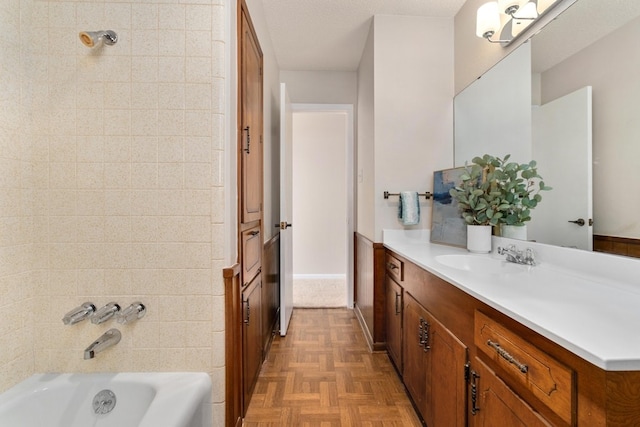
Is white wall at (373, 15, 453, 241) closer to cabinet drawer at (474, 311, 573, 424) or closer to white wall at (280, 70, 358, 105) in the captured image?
white wall at (280, 70, 358, 105)

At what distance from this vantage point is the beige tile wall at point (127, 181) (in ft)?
4.27

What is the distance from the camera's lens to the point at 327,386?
1.89 metres

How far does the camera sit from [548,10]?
1.48 m

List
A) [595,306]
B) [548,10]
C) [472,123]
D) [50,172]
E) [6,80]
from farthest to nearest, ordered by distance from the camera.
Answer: [472,123]
[548,10]
[50,172]
[6,80]
[595,306]

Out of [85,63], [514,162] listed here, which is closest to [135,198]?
[85,63]

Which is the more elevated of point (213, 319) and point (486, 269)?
point (486, 269)

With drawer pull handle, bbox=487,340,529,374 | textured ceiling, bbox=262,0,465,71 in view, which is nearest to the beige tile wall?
drawer pull handle, bbox=487,340,529,374

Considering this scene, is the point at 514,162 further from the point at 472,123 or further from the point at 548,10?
the point at 548,10

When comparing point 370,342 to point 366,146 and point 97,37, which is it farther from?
point 97,37

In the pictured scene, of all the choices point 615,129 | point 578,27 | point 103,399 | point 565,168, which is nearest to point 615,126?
point 615,129

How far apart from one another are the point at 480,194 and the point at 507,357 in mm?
1081

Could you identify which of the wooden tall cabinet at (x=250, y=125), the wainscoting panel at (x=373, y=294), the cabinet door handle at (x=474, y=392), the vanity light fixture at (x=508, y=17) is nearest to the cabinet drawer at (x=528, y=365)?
the cabinet door handle at (x=474, y=392)

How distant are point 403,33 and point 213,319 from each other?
232 centimetres

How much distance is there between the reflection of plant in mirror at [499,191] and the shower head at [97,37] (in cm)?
188
